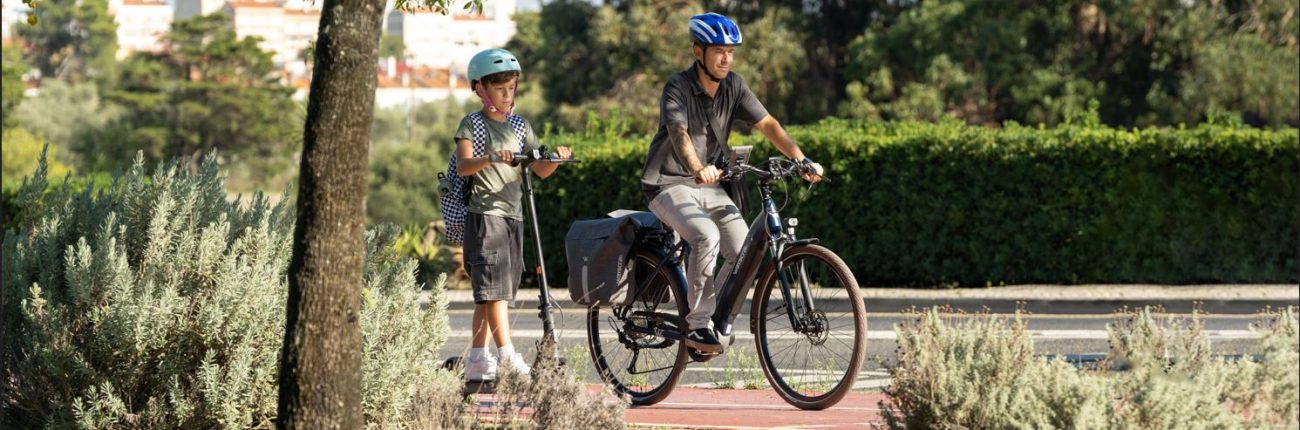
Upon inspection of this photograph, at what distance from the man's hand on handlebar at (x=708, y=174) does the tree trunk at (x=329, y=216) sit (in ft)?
6.46

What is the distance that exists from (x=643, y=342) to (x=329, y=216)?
2628 mm

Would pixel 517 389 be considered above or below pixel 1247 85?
below

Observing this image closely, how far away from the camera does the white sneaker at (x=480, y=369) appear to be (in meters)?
6.59

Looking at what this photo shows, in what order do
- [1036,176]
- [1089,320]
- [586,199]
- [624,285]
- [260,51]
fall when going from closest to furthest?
1. [624,285]
2. [1089,320]
3. [1036,176]
4. [586,199]
5. [260,51]

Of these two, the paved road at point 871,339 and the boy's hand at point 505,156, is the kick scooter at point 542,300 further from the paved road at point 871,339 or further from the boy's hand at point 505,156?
the paved road at point 871,339

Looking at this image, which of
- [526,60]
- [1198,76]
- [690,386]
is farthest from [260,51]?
[690,386]

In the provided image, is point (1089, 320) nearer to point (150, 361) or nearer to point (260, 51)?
Answer: point (150, 361)

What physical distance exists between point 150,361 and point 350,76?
1.36 m

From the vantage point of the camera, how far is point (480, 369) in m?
6.61

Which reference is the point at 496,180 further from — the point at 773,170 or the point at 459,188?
the point at 773,170

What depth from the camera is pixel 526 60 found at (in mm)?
41500

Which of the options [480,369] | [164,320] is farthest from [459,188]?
[164,320]

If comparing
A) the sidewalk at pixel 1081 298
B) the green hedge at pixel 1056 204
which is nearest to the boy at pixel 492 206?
the sidewalk at pixel 1081 298

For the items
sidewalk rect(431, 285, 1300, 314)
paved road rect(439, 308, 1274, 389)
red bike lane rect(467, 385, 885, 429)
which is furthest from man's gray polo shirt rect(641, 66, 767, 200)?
sidewalk rect(431, 285, 1300, 314)
